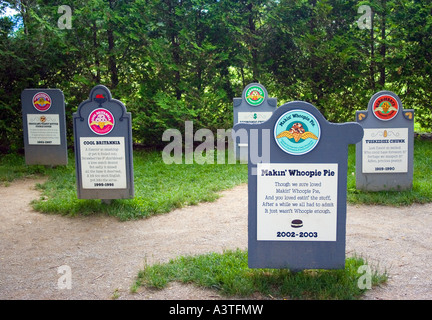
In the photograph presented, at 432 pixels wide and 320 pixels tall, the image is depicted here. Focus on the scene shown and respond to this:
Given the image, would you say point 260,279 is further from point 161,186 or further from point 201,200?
point 161,186

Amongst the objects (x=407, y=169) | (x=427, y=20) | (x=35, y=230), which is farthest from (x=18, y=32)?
(x=427, y=20)

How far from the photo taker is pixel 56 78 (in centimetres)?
1259

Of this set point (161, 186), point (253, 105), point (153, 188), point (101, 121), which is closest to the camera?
point (101, 121)

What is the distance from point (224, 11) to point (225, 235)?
968 cm

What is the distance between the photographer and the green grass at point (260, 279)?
12.7 ft

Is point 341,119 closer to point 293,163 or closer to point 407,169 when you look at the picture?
point 407,169

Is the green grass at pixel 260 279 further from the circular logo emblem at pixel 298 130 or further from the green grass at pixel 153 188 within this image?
the green grass at pixel 153 188

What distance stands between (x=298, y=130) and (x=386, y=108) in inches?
170

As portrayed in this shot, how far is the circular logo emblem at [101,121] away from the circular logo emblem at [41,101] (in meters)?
4.28

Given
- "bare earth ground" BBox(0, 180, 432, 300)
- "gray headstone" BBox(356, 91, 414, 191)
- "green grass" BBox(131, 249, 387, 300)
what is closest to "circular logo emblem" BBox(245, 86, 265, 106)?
"gray headstone" BBox(356, 91, 414, 191)

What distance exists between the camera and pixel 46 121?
1038cm

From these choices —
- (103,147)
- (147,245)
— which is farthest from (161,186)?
(147,245)

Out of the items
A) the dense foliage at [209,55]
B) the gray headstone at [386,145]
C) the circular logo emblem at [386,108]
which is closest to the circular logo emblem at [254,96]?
the dense foliage at [209,55]
